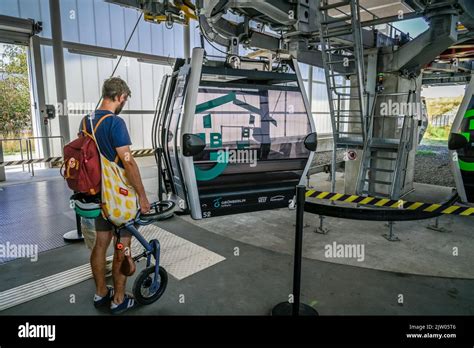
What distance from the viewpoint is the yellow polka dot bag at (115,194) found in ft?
7.26

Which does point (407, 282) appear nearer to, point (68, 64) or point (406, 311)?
point (406, 311)

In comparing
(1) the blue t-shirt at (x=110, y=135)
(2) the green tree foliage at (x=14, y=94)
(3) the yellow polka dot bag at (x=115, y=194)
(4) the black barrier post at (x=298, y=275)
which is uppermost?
(2) the green tree foliage at (x=14, y=94)

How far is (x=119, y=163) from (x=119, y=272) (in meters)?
0.83

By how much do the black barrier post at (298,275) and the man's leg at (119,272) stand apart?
1.19 metres

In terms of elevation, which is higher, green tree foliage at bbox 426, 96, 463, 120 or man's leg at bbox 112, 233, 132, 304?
green tree foliage at bbox 426, 96, 463, 120

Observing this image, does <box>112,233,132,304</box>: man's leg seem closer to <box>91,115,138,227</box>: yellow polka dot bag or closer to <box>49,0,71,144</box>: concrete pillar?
<box>91,115,138,227</box>: yellow polka dot bag

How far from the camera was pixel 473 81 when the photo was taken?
151 inches

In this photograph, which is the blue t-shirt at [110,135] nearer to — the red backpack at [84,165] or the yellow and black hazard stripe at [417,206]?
the red backpack at [84,165]

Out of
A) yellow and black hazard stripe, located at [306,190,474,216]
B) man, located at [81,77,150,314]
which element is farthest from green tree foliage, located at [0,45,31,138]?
yellow and black hazard stripe, located at [306,190,474,216]

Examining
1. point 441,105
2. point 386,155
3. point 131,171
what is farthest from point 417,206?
point 441,105

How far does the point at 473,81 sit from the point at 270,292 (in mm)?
3486

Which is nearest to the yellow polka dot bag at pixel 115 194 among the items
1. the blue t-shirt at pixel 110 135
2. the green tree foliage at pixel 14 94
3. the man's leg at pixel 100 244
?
the blue t-shirt at pixel 110 135

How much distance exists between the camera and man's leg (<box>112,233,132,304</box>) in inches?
92.8
